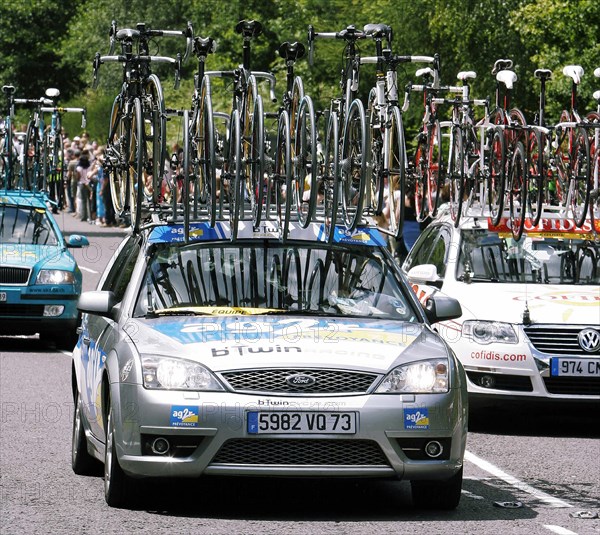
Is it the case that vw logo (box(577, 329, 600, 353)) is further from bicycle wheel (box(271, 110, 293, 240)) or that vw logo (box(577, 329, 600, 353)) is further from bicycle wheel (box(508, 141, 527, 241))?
bicycle wheel (box(271, 110, 293, 240))

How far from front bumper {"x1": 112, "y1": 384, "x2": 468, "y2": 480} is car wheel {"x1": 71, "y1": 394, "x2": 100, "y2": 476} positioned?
1.59 metres

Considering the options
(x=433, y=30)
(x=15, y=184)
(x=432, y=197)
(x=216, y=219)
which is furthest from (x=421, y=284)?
(x=433, y=30)

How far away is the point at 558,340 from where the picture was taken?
1267 cm

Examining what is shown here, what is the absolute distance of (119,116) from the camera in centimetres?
1201

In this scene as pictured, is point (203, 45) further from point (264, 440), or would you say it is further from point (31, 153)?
point (31, 153)

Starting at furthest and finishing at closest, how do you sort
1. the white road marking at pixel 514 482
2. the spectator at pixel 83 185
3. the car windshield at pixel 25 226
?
the spectator at pixel 83 185 < the car windshield at pixel 25 226 < the white road marking at pixel 514 482

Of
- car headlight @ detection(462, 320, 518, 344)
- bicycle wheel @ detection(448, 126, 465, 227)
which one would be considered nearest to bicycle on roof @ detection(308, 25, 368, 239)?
bicycle wheel @ detection(448, 126, 465, 227)

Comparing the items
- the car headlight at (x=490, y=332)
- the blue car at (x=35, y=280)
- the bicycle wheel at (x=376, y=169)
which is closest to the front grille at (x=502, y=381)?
the car headlight at (x=490, y=332)

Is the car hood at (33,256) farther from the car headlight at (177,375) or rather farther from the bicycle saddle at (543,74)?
the car headlight at (177,375)

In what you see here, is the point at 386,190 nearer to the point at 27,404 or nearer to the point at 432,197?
the point at 432,197

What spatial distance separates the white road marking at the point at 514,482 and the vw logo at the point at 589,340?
151 centimetres

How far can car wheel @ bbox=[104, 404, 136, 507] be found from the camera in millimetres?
8703

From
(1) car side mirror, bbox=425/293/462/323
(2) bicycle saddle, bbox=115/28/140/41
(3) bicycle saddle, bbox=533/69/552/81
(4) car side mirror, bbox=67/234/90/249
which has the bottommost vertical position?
(4) car side mirror, bbox=67/234/90/249

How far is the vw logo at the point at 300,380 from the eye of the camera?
8414mm
